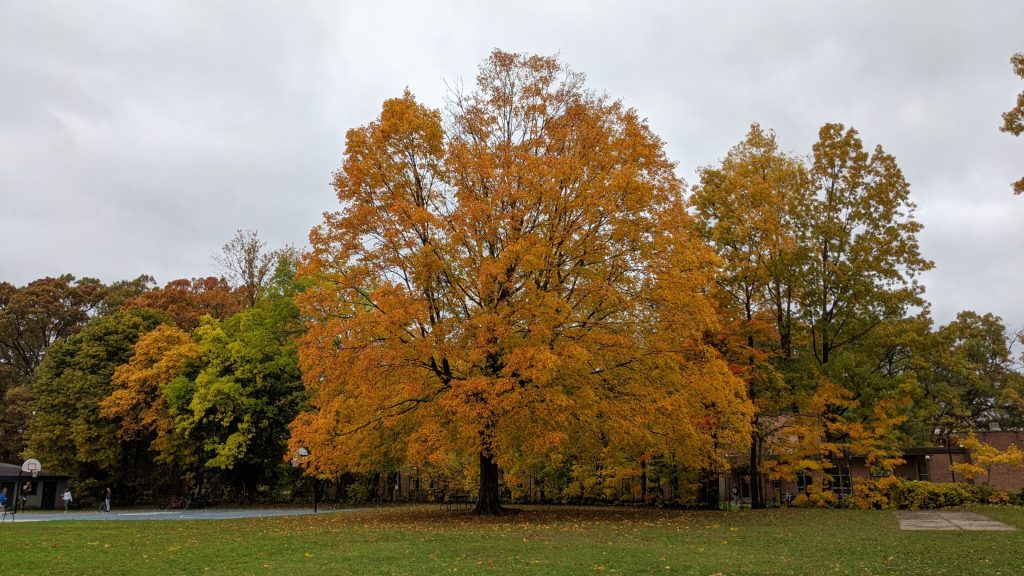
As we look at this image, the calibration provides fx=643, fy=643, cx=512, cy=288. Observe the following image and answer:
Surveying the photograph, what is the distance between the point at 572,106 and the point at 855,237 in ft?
50.6

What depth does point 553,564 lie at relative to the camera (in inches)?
429

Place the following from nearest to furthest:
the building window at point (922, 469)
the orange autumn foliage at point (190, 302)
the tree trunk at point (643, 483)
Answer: the tree trunk at point (643, 483), the building window at point (922, 469), the orange autumn foliage at point (190, 302)

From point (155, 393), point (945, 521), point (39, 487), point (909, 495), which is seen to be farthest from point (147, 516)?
point (909, 495)

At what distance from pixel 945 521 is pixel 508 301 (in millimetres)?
14939

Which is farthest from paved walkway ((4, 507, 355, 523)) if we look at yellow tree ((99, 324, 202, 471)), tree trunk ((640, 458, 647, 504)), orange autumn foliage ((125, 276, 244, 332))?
orange autumn foliage ((125, 276, 244, 332))

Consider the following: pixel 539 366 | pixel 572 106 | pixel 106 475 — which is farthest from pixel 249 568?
pixel 106 475

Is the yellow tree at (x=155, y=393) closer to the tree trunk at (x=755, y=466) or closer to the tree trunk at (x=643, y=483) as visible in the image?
the tree trunk at (x=643, y=483)

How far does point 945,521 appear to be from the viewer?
64.3 feet

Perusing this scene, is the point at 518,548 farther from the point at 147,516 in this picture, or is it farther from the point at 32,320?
the point at 32,320

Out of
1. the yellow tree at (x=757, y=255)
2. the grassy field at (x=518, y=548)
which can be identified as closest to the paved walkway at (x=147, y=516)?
the grassy field at (x=518, y=548)

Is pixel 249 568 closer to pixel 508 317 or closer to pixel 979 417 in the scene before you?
pixel 508 317

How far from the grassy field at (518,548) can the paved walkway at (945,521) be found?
60 centimetres

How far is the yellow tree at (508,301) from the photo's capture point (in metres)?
18.1

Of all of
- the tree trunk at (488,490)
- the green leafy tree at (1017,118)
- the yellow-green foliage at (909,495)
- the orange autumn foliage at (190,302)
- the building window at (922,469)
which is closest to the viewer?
the green leafy tree at (1017,118)
